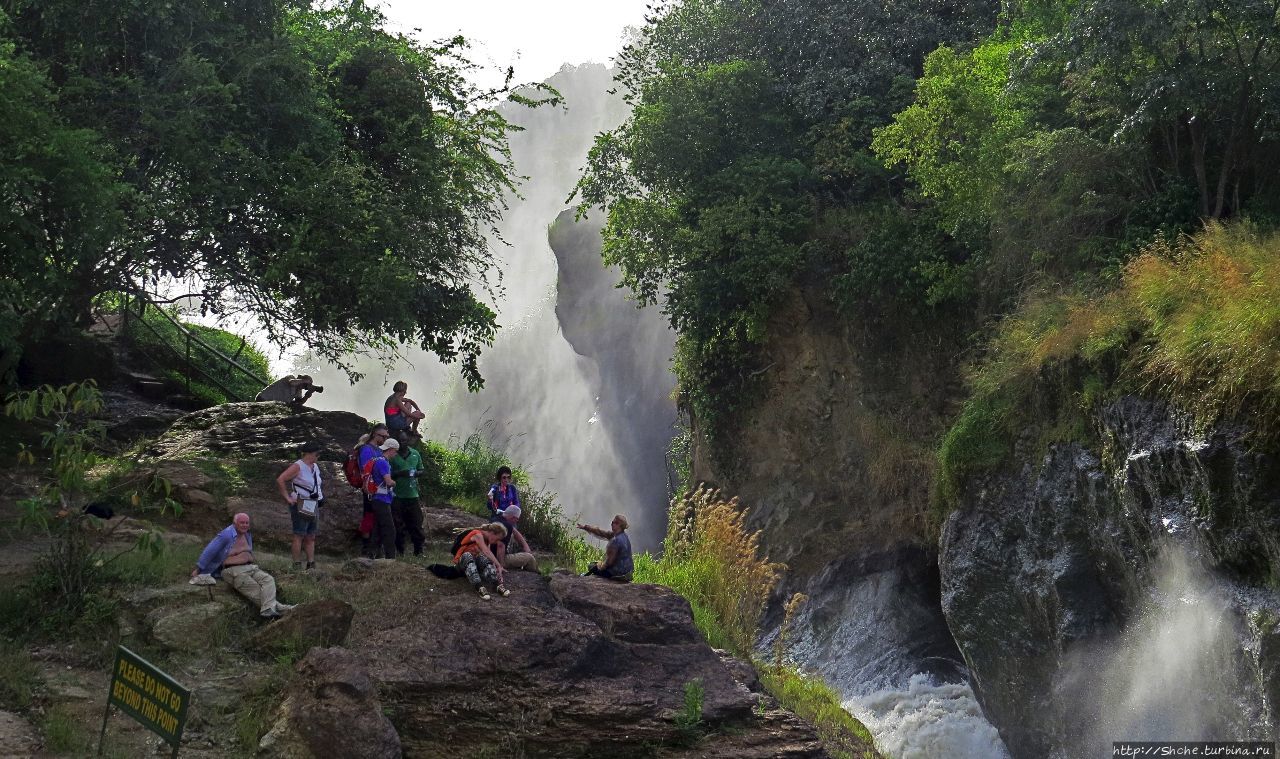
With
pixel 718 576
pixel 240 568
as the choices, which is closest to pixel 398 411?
pixel 718 576

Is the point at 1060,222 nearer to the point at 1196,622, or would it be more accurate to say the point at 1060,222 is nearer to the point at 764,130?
the point at 1196,622

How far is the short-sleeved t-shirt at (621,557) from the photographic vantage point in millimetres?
13812

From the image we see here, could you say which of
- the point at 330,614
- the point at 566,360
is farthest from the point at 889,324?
the point at 566,360

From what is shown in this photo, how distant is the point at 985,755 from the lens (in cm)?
1834

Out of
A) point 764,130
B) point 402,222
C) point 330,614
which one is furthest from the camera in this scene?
point 764,130

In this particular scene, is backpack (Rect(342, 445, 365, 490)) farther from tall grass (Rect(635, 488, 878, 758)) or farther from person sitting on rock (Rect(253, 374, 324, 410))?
person sitting on rock (Rect(253, 374, 324, 410))

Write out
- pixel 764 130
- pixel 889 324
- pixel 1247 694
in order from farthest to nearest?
pixel 764 130
pixel 889 324
pixel 1247 694

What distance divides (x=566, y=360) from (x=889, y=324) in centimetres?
4611

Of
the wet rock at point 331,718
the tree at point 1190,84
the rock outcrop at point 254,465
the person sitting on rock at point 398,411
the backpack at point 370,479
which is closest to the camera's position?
the wet rock at point 331,718

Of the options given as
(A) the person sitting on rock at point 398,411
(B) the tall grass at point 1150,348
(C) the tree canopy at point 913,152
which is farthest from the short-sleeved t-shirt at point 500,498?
(C) the tree canopy at point 913,152

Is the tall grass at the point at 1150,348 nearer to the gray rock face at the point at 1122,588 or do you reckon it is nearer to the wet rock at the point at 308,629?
the gray rock face at the point at 1122,588

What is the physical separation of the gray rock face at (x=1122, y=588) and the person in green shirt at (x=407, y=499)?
25.4 ft

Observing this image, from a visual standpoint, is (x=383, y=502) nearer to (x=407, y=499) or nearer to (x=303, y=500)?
(x=407, y=499)

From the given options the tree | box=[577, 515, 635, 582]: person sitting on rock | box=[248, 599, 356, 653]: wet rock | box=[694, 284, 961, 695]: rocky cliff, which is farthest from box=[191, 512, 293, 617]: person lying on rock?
box=[694, 284, 961, 695]: rocky cliff
